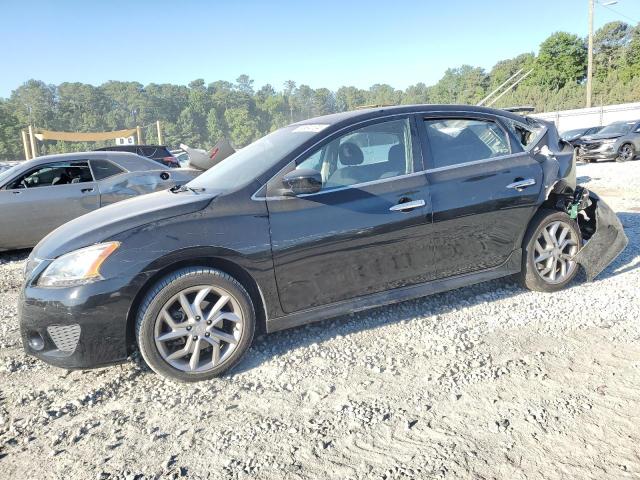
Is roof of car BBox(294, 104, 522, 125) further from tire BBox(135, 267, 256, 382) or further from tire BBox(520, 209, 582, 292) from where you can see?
tire BBox(135, 267, 256, 382)

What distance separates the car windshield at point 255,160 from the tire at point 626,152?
56.0 feet

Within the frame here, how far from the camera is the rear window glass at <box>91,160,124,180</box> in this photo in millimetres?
6809

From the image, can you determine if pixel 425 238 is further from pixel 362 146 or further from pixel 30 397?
pixel 30 397

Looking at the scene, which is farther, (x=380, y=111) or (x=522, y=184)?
(x=522, y=184)

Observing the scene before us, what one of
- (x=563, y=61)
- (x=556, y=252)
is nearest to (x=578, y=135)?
(x=556, y=252)

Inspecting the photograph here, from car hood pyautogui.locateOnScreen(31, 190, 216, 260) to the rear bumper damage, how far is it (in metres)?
3.37

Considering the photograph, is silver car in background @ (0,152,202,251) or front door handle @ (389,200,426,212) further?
silver car in background @ (0,152,202,251)

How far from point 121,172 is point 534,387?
618 cm

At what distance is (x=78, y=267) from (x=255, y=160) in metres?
1.48

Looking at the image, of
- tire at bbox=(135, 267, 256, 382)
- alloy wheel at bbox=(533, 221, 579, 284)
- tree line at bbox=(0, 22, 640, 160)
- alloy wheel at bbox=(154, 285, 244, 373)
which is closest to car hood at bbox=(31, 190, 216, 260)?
tire at bbox=(135, 267, 256, 382)

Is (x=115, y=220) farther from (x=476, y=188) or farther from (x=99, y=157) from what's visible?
(x=99, y=157)

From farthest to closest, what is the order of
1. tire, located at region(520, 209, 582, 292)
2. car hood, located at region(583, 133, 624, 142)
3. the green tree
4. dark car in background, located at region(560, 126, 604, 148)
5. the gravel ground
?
the green tree < dark car in background, located at region(560, 126, 604, 148) < car hood, located at region(583, 133, 624, 142) < tire, located at region(520, 209, 582, 292) < the gravel ground

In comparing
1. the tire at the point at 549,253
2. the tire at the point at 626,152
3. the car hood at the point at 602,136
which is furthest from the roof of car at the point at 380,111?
the car hood at the point at 602,136

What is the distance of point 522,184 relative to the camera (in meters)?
3.95
